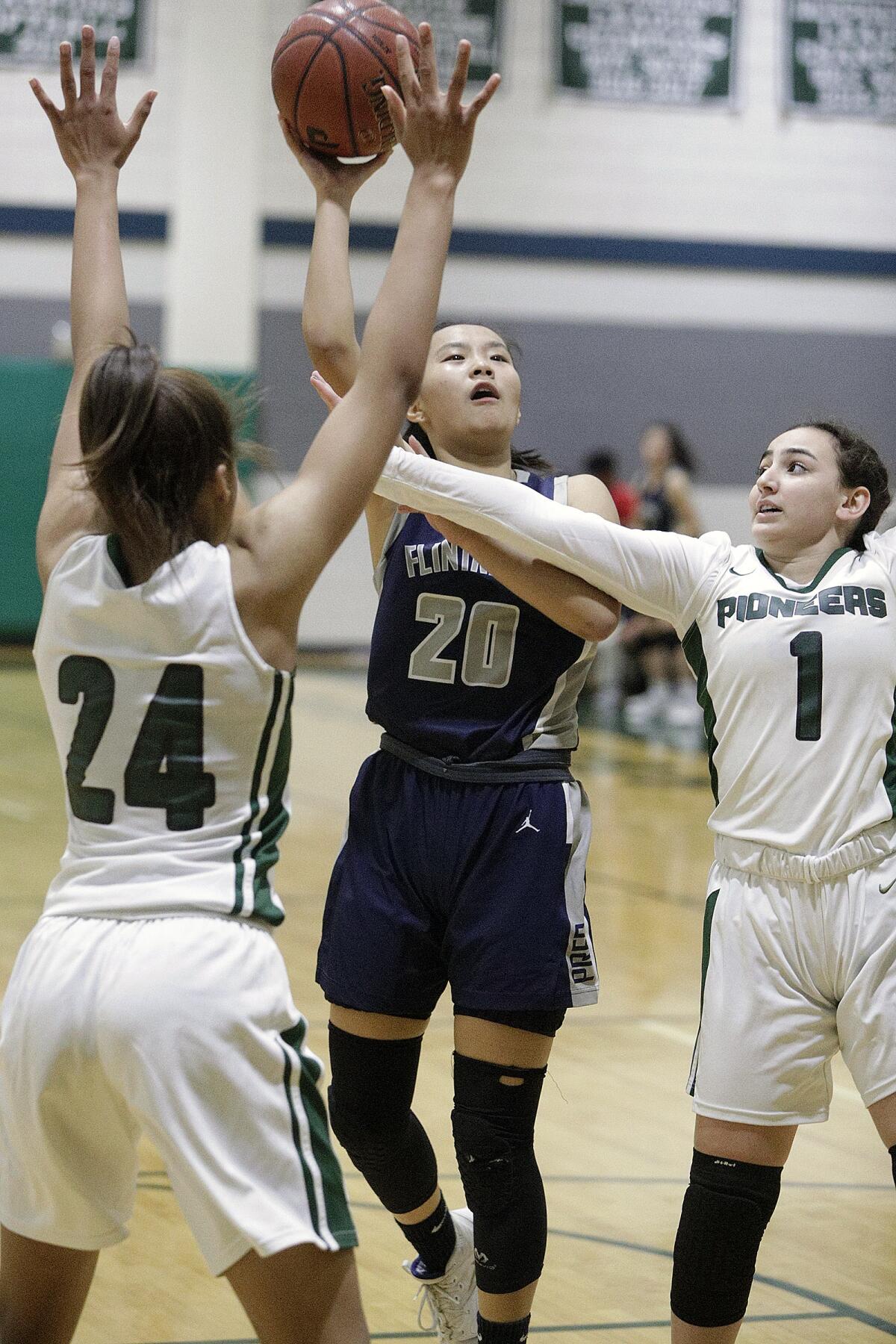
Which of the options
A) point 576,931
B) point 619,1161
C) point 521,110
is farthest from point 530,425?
point 576,931

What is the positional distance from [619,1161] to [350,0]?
2734 mm

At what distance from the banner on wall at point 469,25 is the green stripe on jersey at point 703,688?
456 inches

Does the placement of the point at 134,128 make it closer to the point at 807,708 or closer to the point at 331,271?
the point at 331,271

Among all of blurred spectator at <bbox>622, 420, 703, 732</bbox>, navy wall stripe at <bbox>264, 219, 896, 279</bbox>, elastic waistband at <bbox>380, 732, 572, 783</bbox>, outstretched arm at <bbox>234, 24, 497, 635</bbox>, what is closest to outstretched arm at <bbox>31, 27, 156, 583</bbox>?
outstretched arm at <bbox>234, 24, 497, 635</bbox>

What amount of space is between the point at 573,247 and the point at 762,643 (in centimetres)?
1293

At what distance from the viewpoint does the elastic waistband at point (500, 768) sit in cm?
296

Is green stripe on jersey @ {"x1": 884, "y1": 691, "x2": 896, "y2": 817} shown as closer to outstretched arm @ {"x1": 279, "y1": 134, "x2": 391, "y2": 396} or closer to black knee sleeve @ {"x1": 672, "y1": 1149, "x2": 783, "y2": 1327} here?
black knee sleeve @ {"x1": 672, "y1": 1149, "x2": 783, "y2": 1327}

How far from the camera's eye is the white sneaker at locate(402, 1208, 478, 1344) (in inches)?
124

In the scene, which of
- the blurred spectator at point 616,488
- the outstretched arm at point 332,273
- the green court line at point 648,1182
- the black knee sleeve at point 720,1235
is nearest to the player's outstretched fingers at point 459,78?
the outstretched arm at point 332,273

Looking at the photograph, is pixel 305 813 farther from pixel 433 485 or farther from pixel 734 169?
pixel 734 169

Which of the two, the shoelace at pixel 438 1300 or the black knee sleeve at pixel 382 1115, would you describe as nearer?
the black knee sleeve at pixel 382 1115

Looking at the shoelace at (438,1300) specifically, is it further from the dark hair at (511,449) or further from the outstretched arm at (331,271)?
the outstretched arm at (331,271)

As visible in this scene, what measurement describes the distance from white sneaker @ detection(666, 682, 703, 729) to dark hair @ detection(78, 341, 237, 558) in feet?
34.2

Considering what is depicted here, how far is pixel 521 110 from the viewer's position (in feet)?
48.1
